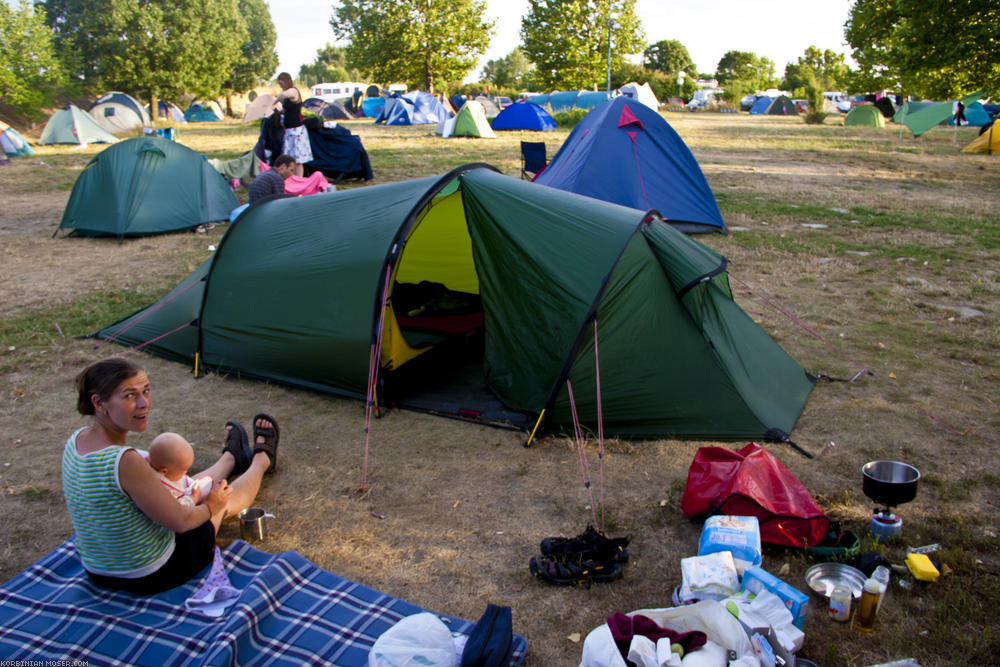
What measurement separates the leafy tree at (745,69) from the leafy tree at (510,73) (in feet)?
59.7

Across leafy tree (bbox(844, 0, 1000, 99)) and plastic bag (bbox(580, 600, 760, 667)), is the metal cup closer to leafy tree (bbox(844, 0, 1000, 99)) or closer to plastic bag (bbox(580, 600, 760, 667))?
plastic bag (bbox(580, 600, 760, 667))

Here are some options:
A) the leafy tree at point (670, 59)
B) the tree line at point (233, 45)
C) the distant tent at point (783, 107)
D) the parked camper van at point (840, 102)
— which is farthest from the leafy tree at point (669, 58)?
the distant tent at point (783, 107)

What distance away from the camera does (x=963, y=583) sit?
9.87 feet

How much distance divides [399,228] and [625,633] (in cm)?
298

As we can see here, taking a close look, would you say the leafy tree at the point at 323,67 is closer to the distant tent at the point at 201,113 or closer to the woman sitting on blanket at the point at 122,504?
the distant tent at the point at 201,113

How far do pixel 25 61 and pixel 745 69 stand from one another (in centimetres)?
5683

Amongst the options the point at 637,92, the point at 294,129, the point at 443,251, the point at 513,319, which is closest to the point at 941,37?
the point at 294,129

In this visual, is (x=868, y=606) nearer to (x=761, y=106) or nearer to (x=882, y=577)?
(x=882, y=577)

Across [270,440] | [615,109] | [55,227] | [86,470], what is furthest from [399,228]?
[55,227]

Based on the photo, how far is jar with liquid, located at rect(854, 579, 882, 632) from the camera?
8.90 ft

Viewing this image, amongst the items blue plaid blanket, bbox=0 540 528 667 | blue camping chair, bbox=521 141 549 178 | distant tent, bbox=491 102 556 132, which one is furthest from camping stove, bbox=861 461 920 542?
distant tent, bbox=491 102 556 132

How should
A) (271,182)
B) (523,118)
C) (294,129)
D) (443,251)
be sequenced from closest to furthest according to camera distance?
(443,251) → (271,182) → (294,129) → (523,118)

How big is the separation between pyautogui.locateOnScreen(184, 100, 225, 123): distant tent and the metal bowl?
38.4 metres

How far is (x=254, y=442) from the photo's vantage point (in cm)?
402
